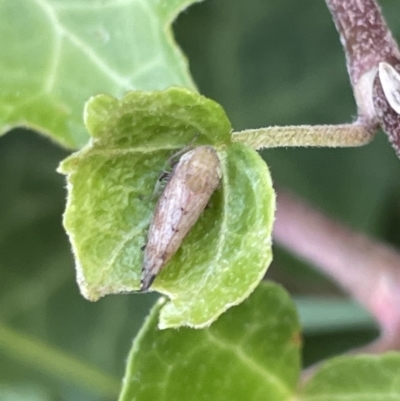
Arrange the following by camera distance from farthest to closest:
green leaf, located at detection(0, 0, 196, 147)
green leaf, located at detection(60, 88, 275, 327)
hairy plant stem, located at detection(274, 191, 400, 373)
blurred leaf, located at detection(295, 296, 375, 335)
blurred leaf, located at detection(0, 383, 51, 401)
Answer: blurred leaf, located at detection(295, 296, 375, 335) < blurred leaf, located at detection(0, 383, 51, 401) < hairy plant stem, located at detection(274, 191, 400, 373) < green leaf, located at detection(0, 0, 196, 147) < green leaf, located at detection(60, 88, 275, 327)

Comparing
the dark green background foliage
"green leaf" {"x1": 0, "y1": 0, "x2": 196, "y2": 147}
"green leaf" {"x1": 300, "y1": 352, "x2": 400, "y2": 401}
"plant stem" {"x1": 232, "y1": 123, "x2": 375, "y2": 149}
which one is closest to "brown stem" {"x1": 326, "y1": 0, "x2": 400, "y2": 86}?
"plant stem" {"x1": 232, "y1": 123, "x2": 375, "y2": 149}

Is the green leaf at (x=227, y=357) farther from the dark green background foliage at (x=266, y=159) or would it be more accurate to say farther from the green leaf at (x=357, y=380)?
the dark green background foliage at (x=266, y=159)

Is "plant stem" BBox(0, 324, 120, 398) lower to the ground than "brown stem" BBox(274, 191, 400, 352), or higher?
lower

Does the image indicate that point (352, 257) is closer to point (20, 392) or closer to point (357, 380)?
point (357, 380)

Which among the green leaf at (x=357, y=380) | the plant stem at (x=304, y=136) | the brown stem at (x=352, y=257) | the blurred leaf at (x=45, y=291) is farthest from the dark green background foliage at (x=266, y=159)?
the plant stem at (x=304, y=136)

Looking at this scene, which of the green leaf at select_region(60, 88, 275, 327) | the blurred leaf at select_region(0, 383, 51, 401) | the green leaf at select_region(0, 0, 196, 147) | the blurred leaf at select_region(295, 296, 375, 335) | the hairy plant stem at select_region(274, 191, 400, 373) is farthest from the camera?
the blurred leaf at select_region(295, 296, 375, 335)

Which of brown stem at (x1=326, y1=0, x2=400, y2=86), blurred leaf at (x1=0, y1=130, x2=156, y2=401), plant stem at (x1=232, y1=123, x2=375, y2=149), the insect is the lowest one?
blurred leaf at (x1=0, y1=130, x2=156, y2=401)

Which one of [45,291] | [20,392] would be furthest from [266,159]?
[20,392]

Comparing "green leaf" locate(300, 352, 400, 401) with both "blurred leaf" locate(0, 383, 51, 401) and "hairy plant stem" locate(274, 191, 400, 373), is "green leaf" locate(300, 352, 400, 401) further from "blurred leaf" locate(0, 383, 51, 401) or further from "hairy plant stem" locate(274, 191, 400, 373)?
"blurred leaf" locate(0, 383, 51, 401)
